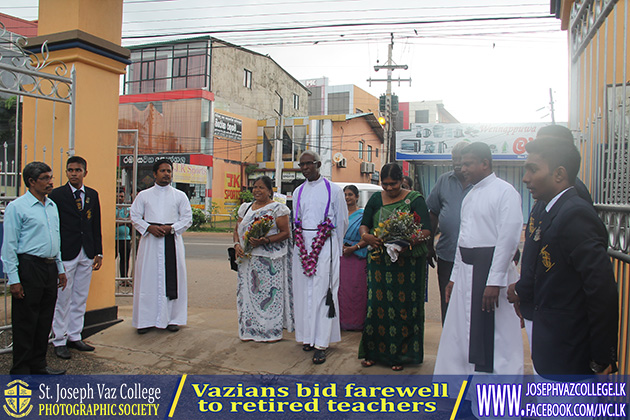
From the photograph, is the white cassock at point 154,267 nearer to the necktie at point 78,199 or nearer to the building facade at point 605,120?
the necktie at point 78,199

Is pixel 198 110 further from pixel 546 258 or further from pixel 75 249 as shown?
pixel 546 258

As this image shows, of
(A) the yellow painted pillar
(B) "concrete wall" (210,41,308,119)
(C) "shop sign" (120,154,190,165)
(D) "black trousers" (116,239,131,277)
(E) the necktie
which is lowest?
(D) "black trousers" (116,239,131,277)

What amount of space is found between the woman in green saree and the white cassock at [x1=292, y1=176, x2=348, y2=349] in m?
0.44

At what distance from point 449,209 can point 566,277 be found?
2088 millimetres

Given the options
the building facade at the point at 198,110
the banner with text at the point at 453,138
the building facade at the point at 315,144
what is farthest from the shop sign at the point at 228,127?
the banner with text at the point at 453,138

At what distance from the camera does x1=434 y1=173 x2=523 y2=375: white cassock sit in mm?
3188

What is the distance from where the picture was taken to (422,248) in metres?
4.19

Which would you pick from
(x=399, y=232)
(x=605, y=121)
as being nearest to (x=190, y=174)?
(x=399, y=232)

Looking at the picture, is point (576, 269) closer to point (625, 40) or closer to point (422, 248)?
point (625, 40)

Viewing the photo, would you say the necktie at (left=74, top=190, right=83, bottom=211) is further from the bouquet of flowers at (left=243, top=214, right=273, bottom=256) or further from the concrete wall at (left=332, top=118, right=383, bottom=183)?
the concrete wall at (left=332, top=118, right=383, bottom=183)

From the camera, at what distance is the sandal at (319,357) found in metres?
4.41

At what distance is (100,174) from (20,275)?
1.74m

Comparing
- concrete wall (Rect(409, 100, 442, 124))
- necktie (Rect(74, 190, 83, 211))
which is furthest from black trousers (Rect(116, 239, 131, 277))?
concrete wall (Rect(409, 100, 442, 124))

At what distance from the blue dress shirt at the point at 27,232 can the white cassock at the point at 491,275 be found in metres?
3.30
